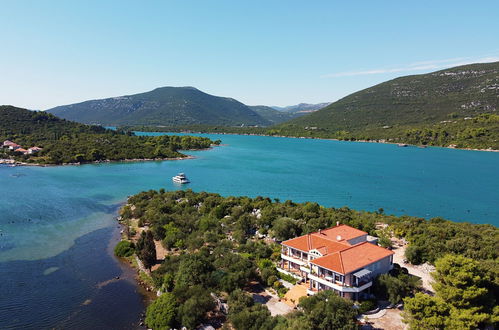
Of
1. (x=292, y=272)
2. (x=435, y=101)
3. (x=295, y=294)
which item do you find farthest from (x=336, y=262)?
(x=435, y=101)

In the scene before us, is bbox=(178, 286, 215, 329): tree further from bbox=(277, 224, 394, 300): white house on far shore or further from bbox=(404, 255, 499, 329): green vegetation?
bbox=(404, 255, 499, 329): green vegetation

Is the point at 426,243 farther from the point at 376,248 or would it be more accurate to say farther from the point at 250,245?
the point at 250,245

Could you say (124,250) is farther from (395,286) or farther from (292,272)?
(395,286)

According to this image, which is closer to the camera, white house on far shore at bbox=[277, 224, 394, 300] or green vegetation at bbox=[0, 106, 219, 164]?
white house on far shore at bbox=[277, 224, 394, 300]

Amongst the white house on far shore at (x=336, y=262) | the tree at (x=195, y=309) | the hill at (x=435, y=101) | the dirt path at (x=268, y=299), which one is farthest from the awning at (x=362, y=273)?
the hill at (x=435, y=101)

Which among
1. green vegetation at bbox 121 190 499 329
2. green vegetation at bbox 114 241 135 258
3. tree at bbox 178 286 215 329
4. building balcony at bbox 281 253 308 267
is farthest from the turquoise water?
building balcony at bbox 281 253 308 267

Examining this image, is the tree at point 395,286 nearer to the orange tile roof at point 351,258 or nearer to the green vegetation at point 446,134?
the orange tile roof at point 351,258
